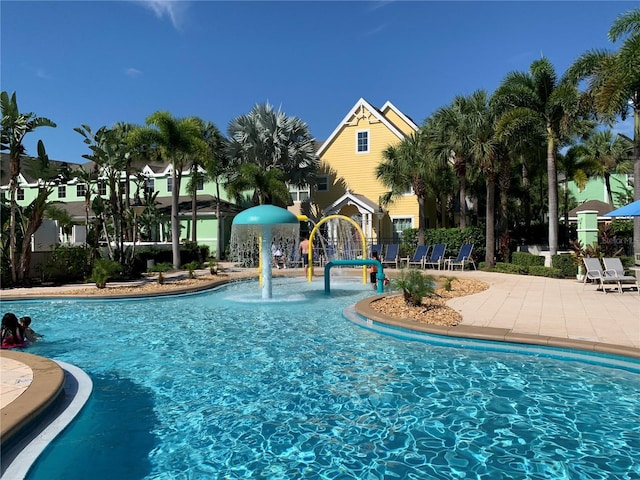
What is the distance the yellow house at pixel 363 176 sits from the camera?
103 ft

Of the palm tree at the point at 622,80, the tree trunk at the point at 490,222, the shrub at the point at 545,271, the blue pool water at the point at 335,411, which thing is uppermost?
the palm tree at the point at 622,80

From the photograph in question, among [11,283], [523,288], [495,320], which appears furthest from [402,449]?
[11,283]

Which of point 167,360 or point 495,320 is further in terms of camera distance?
point 495,320

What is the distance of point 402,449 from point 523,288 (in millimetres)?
12041

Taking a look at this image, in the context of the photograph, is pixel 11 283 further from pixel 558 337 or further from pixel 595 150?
pixel 595 150

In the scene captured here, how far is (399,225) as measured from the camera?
106 ft

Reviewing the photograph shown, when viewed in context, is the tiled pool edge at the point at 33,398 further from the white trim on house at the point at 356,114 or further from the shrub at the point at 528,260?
the white trim on house at the point at 356,114

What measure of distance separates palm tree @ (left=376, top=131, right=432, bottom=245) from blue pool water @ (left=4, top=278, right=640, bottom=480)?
1854cm

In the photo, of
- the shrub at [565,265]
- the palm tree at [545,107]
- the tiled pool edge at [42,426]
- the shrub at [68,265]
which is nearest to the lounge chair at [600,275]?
the shrub at [565,265]

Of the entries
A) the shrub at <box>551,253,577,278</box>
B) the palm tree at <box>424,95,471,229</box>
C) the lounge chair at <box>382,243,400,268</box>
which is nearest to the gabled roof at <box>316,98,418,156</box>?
the palm tree at <box>424,95,471,229</box>

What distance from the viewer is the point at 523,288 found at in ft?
49.2

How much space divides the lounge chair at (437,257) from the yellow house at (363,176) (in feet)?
19.6

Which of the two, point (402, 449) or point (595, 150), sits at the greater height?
point (595, 150)

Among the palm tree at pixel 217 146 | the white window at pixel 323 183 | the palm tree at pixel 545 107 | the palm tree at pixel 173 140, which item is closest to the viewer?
the palm tree at pixel 545 107
